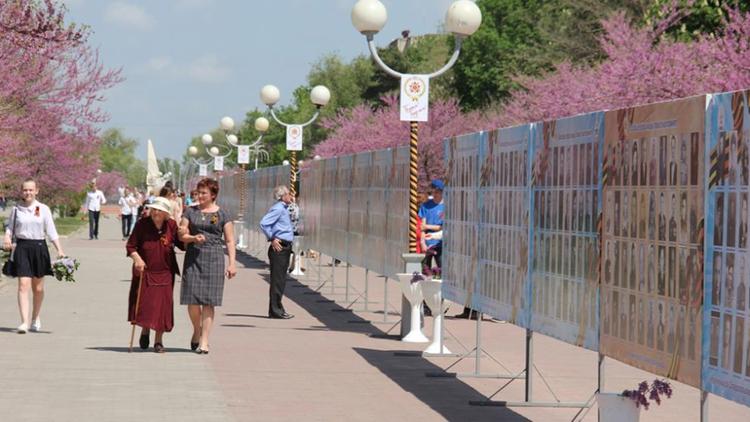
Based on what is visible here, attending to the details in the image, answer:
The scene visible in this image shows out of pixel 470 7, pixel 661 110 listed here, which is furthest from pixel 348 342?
pixel 661 110

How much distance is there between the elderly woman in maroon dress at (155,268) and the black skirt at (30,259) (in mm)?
2011

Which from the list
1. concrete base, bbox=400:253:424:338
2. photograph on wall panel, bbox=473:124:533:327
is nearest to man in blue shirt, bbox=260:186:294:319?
concrete base, bbox=400:253:424:338

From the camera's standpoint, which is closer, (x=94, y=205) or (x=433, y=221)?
(x=433, y=221)

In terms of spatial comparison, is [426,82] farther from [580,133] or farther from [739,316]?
[739,316]

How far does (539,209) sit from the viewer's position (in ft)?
37.3

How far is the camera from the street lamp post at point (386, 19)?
18.4 metres

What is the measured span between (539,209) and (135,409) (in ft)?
10.5

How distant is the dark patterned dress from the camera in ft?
51.4

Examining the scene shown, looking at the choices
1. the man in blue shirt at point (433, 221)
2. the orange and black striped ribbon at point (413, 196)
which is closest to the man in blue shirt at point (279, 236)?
the man in blue shirt at point (433, 221)

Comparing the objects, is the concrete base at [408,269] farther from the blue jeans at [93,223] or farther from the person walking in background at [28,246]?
the blue jeans at [93,223]

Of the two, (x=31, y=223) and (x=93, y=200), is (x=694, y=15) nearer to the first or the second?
(x=93, y=200)

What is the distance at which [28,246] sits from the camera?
17.6 metres

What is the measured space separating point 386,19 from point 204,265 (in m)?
6.15

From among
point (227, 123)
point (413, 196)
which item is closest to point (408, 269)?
point (413, 196)
